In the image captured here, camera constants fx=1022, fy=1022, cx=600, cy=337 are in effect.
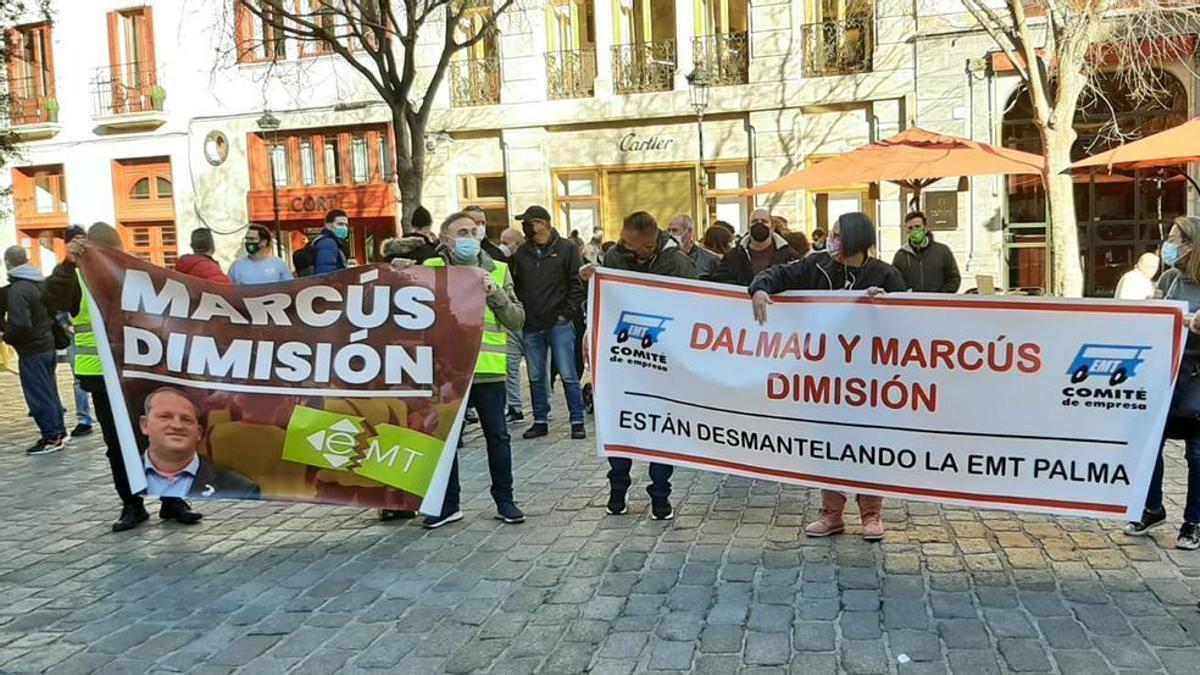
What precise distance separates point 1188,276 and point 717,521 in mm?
2874

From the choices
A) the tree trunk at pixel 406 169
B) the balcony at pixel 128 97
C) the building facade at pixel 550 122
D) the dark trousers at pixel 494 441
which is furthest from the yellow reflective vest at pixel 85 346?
the balcony at pixel 128 97

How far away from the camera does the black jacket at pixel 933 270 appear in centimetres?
938

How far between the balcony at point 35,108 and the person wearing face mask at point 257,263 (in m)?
20.2

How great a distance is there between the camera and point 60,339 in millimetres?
9844

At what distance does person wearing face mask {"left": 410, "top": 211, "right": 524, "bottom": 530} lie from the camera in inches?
234

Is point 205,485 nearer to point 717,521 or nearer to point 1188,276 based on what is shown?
point 717,521

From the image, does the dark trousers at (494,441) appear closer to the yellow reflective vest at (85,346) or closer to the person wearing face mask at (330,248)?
the yellow reflective vest at (85,346)

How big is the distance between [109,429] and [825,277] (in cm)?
446

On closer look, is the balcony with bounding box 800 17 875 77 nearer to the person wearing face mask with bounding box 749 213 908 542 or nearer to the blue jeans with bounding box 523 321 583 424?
the blue jeans with bounding box 523 321 583 424

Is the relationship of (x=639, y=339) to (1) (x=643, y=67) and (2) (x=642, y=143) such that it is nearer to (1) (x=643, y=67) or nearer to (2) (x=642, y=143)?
(2) (x=642, y=143)

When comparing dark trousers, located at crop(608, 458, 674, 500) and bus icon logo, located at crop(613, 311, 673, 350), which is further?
dark trousers, located at crop(608, 458, 674, 500)

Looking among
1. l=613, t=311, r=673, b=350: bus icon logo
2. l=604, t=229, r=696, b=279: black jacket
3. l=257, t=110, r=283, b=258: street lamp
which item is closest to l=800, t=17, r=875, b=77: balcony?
l=257, t=110, r=283, b=258: street lamp

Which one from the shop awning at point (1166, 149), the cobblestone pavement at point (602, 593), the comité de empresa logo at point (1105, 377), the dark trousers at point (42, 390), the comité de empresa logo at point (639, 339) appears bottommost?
the cobblestone pavement at point (602, 593)

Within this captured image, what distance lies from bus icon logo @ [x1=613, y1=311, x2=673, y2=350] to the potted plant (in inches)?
866
